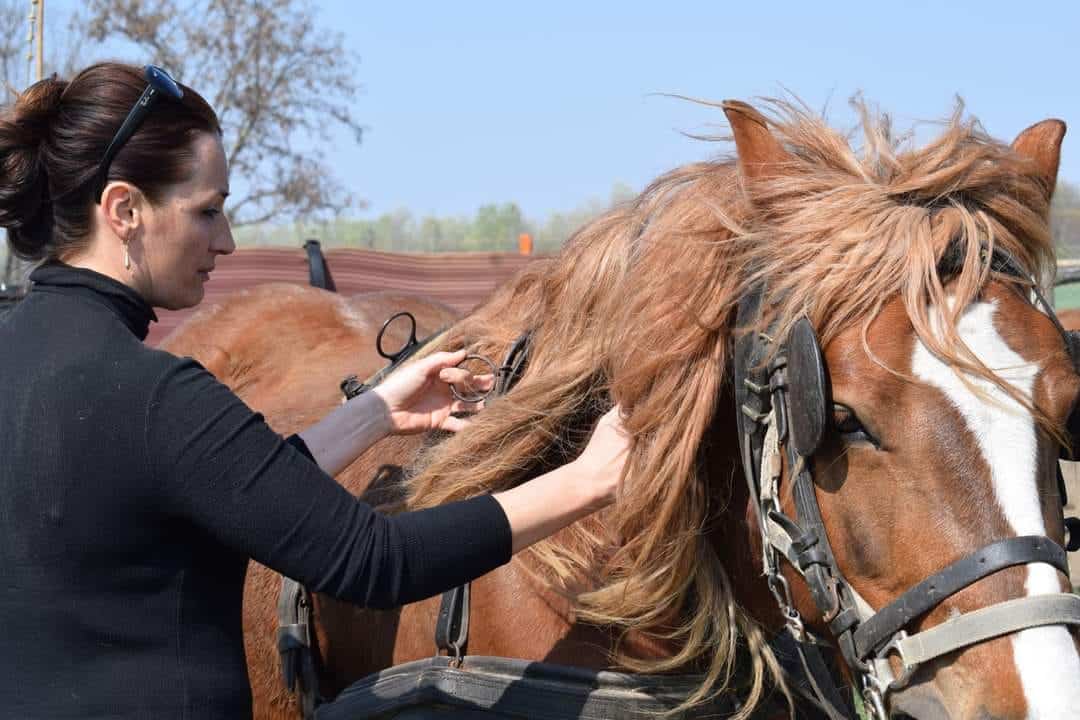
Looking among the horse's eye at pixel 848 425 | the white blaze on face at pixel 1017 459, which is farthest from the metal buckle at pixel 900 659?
the horse's eye at pixel 848 425

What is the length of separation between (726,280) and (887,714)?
741 millimetres

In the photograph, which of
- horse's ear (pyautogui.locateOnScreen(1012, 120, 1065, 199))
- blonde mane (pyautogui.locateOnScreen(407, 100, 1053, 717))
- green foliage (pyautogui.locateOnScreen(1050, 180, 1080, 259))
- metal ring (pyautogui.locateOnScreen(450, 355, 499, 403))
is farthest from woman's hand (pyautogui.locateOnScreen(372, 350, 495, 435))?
green foliage (pyautogui.locateOnScreen(1050, 180, 1080, 259))

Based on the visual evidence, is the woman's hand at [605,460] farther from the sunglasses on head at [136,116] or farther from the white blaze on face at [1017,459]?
the sunglasses on head at [136,116]

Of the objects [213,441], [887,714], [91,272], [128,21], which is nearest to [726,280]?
[887,714]

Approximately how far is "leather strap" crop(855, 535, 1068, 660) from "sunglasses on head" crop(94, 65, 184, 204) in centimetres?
135

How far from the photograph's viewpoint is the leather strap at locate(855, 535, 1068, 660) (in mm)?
1569

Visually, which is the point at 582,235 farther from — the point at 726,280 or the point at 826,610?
the point at 826,610

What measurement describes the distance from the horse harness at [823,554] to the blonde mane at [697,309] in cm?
7

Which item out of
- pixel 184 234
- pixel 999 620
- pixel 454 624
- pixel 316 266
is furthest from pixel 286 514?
pixel 316 266

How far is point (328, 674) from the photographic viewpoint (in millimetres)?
2590

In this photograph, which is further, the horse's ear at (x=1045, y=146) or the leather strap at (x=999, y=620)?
the horse's ear at (x=1045, y=146)

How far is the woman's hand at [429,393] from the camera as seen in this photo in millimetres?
2439

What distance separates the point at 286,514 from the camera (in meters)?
1.68

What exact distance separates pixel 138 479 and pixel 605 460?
77 cm
